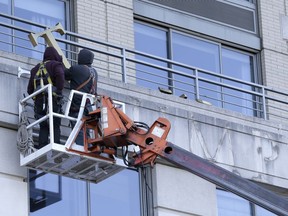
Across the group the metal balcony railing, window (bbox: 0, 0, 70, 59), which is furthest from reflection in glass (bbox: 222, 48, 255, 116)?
window (bbox: 0, 0, 70, 59)

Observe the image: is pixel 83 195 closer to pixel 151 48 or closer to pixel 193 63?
pixel 151 48

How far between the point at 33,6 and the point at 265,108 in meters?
5.02

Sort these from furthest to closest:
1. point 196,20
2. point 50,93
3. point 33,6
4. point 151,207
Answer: point 196,20 → point 33,6 → point 151,207 → point 50,93

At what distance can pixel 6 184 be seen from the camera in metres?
23.4

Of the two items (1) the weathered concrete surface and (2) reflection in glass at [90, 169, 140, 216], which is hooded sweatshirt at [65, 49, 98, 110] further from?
(2) reflection in glass at [90, 169, 140, 216]

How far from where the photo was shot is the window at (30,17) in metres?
27.9

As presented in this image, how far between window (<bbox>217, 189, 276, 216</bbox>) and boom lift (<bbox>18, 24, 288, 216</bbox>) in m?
2.67

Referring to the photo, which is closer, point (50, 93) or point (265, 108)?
point (50, 93)

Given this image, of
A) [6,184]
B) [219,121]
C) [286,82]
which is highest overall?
[286,82]

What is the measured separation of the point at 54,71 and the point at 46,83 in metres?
0.24

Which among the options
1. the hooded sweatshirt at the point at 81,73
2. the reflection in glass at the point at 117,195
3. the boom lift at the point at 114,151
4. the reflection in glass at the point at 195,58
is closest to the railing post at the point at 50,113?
the boom lift at the point at 114,151

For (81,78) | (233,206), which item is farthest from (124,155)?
(233,206)

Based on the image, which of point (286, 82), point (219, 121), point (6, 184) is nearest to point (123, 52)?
point (219, 121)

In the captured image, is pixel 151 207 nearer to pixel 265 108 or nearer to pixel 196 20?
pixel 265 108
